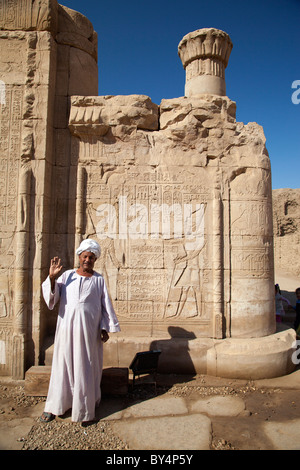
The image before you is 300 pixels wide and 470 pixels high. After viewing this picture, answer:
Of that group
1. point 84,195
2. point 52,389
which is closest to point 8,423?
point 52,389

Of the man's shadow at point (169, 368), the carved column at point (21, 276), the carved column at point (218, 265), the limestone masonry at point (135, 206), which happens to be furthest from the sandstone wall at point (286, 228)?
the carved column at point (21, 276)

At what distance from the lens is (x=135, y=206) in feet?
15.7

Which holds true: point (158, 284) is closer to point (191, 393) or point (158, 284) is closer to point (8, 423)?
point (191, 393)

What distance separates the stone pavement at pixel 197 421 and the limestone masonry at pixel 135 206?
1.84 feet

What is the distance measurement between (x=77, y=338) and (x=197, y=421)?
1.57 metres

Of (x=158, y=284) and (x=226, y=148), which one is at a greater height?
(x=226, y=148)

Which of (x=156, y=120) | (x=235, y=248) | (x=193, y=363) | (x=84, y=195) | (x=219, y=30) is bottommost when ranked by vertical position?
(x=193, y=363)

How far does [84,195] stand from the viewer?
15.8ft

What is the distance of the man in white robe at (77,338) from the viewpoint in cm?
320

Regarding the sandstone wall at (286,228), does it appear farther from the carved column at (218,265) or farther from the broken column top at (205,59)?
the carved column at (218,265)

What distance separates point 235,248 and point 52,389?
3138 millimetres

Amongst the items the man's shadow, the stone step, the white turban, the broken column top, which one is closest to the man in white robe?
the white turban

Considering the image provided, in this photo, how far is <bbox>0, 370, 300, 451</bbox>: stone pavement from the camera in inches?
116

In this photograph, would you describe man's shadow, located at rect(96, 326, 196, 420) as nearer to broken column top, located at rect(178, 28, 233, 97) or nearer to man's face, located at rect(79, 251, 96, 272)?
man's face, located at rect(79, 251, 96, 272)
